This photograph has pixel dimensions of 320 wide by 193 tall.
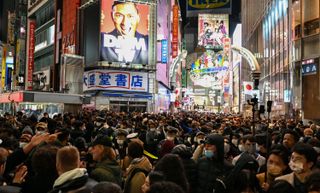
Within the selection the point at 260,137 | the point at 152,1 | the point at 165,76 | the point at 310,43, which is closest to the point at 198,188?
the point at 260,137

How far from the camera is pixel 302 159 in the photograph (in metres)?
4.89

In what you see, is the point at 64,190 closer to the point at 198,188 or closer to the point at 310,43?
the point at 198,188

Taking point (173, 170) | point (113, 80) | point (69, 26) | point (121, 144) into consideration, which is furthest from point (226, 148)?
point (69, 26)

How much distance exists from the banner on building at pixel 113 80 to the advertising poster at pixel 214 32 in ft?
217

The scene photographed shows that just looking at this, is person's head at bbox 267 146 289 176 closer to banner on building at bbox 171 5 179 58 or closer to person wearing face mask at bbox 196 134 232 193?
person wearing face mask at bbox 196 134 232 193

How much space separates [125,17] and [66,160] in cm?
3946

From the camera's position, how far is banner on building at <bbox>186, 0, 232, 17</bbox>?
92.6 meters

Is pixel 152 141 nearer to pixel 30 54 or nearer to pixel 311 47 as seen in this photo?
pixel 311 47

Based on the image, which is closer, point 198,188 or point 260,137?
point 198,188

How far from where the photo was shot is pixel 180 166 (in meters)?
4.59

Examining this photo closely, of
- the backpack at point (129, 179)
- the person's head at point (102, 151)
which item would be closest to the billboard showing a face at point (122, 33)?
the person's head at point (102, 151)

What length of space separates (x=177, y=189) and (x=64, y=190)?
1350 millimetres

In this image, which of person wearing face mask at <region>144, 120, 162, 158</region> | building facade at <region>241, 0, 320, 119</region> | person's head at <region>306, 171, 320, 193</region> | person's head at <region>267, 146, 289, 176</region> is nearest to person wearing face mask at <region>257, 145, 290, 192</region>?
person's head at <region>267, 146, 289, 176</region>

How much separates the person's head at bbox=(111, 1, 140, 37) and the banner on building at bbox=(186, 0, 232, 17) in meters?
49.7
